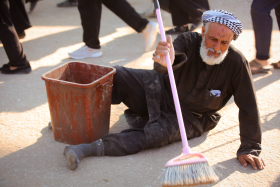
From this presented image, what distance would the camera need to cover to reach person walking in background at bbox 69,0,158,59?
149 inches

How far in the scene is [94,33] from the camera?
13.1 feet

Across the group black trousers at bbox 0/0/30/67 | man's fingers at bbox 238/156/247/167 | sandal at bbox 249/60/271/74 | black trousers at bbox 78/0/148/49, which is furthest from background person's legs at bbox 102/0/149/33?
man's fingers at bbox 238/156/247/167

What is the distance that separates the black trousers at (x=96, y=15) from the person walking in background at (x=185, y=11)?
40.3 inches

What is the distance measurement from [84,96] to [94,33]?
2.05 meters

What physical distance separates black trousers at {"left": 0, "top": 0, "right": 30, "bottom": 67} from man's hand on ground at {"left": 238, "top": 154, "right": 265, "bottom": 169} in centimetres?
282

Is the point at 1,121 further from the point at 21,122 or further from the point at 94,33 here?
the point at 94,33

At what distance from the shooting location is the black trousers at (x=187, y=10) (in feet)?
15.2

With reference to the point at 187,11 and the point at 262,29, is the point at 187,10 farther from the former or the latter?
the point at 262,29

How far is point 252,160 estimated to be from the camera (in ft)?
7.13

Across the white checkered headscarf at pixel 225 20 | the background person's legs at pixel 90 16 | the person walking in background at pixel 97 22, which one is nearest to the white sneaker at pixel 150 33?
the person walking in background at pixel 97 22

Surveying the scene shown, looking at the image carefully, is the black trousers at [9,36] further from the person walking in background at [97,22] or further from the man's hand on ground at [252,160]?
the man's hand on ground at [252,160]

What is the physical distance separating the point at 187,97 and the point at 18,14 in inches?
129

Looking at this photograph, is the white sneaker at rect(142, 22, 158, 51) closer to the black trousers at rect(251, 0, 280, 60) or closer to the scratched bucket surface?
the black trousers at rect(251, 0, 280, 60)

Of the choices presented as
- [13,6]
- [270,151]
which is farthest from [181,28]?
[270,151]
